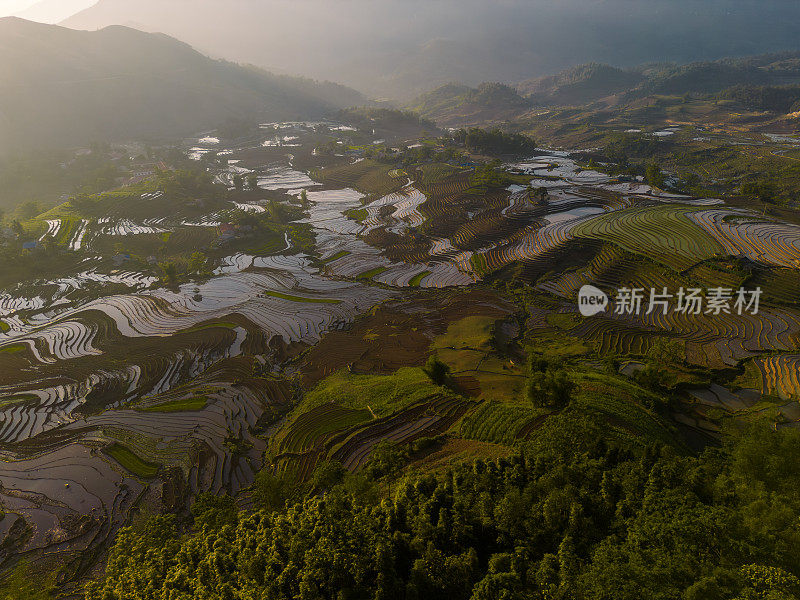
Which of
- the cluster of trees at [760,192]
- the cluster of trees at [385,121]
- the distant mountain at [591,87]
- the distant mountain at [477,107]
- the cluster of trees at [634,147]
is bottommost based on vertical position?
the cluster of trees at [760,192]

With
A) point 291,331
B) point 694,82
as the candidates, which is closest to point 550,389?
point 291,331

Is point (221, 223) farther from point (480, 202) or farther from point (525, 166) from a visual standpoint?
point (525, 166)

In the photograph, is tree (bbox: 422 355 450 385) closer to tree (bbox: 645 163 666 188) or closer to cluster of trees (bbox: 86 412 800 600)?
cluster of trees (bbox: 86 412 800 600)

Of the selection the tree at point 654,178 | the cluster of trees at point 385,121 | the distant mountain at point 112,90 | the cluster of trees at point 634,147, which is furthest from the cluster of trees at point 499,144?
the distant mountain at point 112,90

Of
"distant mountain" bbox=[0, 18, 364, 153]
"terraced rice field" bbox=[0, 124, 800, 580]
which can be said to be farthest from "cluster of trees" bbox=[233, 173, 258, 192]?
"distant mountain" bbox=[0, 18, 364, 153]

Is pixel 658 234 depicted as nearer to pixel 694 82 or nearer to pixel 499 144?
pixel 499 144

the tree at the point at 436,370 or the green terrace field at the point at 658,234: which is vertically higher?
the green terrace field at the point at 658,234

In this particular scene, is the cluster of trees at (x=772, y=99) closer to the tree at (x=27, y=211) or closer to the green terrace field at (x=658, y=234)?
the green terrace field at (x=658, y=234)
